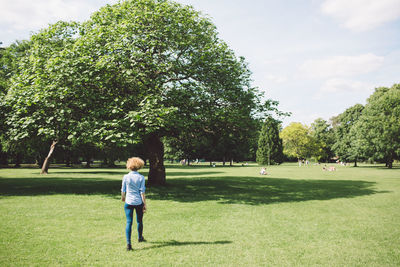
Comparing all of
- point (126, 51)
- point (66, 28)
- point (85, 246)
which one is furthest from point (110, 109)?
point (85, 246)

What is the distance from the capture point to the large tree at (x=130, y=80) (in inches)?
619

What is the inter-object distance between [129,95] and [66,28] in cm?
809

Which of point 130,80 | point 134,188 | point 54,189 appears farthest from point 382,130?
point 134,188

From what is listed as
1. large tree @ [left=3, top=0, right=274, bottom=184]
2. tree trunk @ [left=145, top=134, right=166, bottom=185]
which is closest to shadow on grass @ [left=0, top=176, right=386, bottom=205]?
tree trunk @ [left=145, top=134, right=166, bottom=185]

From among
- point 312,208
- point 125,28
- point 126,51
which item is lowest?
point 312,208

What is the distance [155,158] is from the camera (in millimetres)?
22359

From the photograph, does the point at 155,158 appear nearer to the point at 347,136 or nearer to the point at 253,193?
the point at 253,193

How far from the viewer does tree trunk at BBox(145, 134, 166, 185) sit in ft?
73.4

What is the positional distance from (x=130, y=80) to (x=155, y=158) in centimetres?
728

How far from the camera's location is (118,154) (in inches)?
2194

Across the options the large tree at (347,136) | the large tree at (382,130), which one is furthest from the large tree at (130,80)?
the large tree at (347,136)

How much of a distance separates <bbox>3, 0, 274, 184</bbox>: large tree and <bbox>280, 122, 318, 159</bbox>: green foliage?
81.7 metres

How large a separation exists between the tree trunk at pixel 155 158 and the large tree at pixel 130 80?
655 millimetres

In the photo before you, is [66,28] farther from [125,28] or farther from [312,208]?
[312,208]
